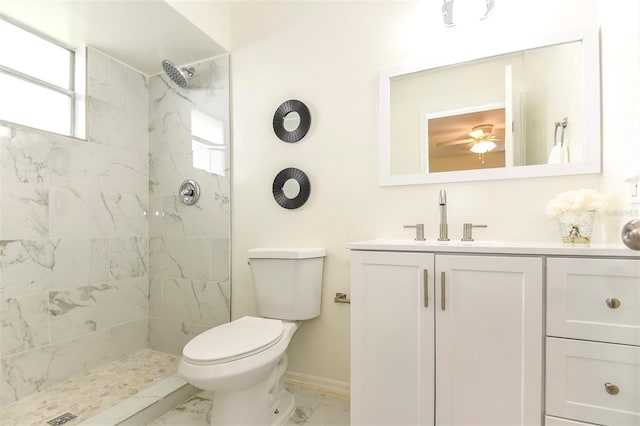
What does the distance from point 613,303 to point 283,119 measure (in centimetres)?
171

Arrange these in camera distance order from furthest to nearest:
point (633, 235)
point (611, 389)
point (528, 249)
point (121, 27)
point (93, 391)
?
point (121, 27)
point (93, 391)
point (528, 249)
point (611, 389)
point (633, 235)

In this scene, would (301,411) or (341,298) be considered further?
(341,298)

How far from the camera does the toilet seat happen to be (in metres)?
1.24

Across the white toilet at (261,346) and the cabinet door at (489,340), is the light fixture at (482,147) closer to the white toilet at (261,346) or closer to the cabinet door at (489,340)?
the cabinet door at (489,340)

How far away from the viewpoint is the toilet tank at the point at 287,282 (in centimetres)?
169

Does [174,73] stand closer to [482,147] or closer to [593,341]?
[482,147]

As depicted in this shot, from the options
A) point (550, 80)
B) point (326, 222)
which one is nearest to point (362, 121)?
point (326, 222)

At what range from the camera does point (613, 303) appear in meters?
0.98

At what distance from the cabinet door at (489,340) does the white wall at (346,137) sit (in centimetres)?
44

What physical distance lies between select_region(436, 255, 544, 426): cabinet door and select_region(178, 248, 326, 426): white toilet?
712mm

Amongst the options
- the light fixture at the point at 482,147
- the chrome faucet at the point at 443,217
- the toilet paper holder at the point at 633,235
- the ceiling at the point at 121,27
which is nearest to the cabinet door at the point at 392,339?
the chrome faucet at the point at 443,217

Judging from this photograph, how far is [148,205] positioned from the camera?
2422mm

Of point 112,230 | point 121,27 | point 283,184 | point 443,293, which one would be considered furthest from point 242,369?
point 121,27

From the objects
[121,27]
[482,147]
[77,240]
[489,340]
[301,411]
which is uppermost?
[121,27]
